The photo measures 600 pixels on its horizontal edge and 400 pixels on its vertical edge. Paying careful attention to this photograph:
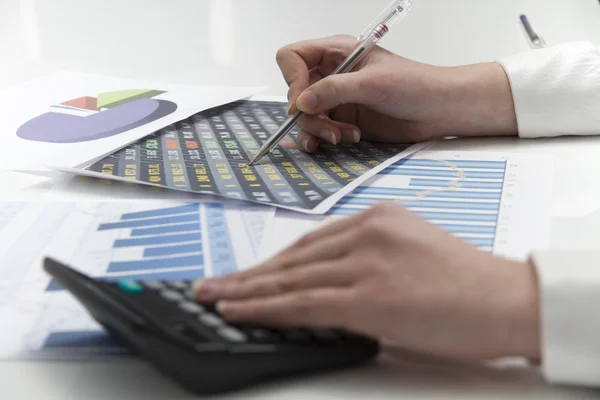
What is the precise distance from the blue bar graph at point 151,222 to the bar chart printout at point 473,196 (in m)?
0.08

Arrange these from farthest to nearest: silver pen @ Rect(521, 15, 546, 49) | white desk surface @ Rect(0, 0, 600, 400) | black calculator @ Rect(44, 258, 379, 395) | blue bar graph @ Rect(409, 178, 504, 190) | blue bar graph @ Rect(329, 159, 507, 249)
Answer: white desk surface @ Rect(0, 0, 600, 400), silver pen @ Rect(521, 15, 546, 49), blue bar graph @ Rect(409, 178, 504, 190), blue bar graph @ Rect(329, 159, 507, 249), black calculator @ Rect(44, 258, 379, 395)

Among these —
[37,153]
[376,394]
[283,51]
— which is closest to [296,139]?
[283,51]

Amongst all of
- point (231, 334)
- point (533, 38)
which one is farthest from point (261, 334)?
point (533, 38)

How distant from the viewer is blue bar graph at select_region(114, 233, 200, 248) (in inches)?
25.5

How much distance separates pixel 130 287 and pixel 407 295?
0.17 meters

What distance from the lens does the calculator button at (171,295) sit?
0.47m

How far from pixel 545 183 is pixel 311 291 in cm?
41

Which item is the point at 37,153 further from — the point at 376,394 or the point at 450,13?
the point at 450,13

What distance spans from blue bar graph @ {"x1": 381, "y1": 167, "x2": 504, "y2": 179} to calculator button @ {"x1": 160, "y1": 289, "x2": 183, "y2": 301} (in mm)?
397

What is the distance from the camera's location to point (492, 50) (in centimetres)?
130

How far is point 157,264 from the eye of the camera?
1.99 ft

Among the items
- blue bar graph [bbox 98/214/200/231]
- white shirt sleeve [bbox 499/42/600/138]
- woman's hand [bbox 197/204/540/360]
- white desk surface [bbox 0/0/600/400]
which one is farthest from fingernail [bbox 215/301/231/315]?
white desk surface [bbox 0/0/600/400]

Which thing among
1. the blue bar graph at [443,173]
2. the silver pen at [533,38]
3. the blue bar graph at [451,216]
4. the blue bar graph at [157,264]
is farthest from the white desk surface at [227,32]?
the blue bar graph at [157,264]

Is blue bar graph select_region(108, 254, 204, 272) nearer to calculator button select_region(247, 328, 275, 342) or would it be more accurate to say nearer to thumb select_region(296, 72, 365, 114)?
calculator button select_region(247, 328, 275, 342)
